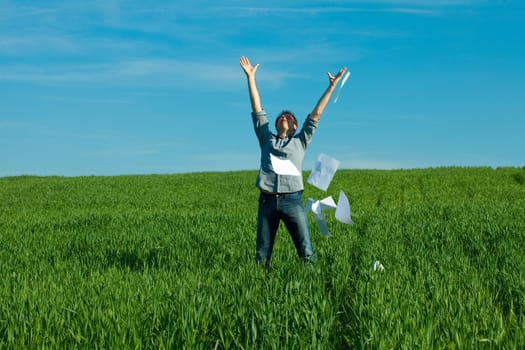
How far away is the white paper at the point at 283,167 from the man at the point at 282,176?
10cm

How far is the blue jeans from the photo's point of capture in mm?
6582

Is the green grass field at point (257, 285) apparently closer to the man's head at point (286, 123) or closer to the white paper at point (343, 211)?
the white paper at point (343, 211)

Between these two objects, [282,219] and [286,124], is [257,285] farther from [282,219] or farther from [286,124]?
[286,124]

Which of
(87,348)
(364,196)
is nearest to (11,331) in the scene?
(87,348)

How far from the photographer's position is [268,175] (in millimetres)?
6594

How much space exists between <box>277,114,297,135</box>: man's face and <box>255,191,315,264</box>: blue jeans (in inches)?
32.4

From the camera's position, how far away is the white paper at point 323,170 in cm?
647

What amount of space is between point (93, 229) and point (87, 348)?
33.0ft

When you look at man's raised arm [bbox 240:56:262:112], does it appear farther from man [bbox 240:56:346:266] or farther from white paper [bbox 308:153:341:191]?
white paper [bbox 308:153:341:191]

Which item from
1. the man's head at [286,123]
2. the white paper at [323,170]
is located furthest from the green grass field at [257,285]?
the man's head at [286,123]

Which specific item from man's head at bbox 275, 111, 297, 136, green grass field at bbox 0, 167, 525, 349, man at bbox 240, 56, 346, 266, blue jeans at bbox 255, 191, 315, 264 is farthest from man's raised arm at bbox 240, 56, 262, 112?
green grass field at bbox 0, 167, 525, 349

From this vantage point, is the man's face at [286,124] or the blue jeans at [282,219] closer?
the blue jeans at [282,219]

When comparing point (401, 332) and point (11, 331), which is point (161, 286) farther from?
point (401, 332)

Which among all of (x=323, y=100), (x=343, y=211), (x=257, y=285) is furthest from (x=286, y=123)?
(x=257, y=285)
